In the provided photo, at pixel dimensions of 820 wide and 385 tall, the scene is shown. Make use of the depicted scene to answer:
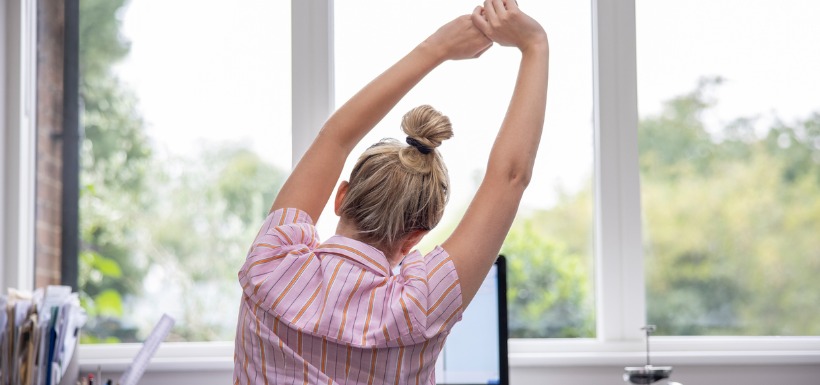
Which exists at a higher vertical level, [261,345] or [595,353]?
[261,345]

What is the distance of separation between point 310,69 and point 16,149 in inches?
33.6

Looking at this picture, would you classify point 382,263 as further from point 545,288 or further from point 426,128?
point 545,288

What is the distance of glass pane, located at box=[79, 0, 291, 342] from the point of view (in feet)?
8.67

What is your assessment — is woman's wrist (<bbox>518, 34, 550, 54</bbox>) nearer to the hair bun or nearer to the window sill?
the hair bun

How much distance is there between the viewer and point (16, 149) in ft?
8.57

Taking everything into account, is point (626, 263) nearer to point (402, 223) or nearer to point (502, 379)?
point (502, 379)

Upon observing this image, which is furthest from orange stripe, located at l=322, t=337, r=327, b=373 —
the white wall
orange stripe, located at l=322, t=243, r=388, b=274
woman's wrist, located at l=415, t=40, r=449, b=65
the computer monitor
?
the white wall

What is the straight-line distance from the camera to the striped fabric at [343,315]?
40.4 inches

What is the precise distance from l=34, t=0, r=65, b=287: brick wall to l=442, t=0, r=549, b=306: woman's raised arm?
1.91 m

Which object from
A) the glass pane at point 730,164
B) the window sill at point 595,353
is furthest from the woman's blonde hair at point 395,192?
the glass pane at point 730,164

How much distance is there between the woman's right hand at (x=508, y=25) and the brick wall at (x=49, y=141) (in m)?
1.81

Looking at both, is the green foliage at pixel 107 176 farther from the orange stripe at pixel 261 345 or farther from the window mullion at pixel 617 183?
the orange stripe at pixel 261 345

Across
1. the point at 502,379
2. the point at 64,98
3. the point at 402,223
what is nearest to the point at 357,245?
the point at 402,223

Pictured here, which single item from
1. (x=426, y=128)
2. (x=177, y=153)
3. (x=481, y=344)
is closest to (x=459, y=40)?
(x=426, y=128)
